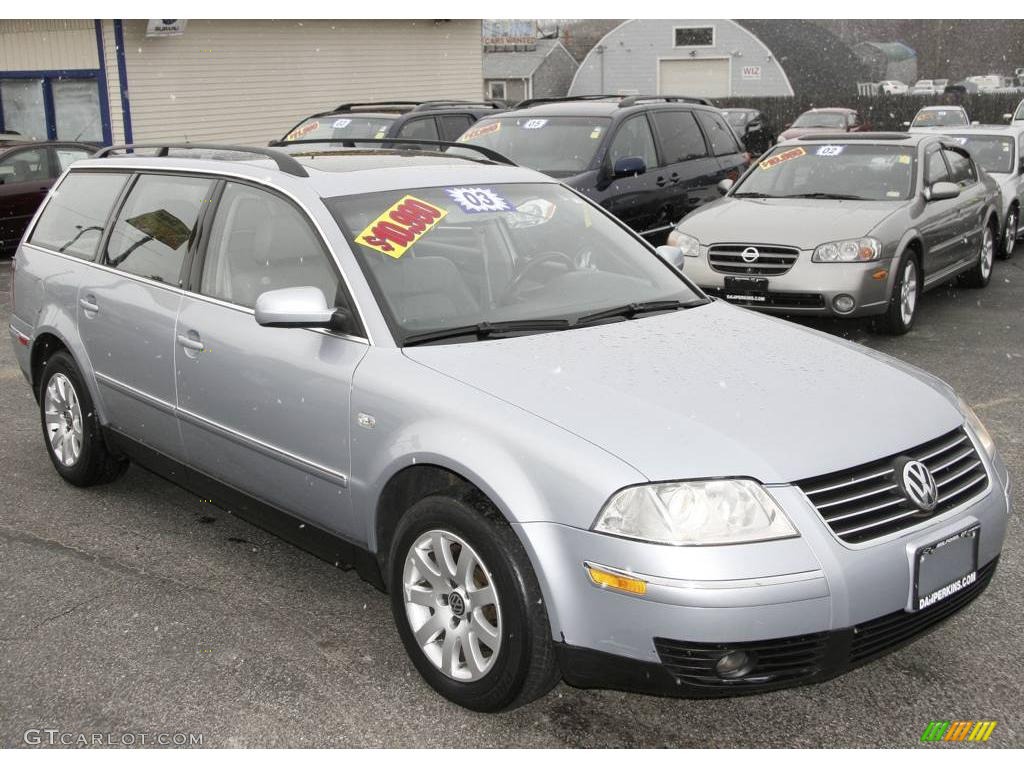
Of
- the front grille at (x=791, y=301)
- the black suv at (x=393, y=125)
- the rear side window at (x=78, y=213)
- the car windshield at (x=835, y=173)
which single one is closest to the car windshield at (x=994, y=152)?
the car windshield at (x=835, y=173)

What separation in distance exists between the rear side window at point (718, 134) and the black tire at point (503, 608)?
9.21 meters

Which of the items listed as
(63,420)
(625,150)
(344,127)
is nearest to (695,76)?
(344,127)

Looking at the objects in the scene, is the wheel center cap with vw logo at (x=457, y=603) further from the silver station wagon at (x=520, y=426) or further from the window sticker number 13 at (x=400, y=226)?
the window sticker number 13 at (x=400, y=226)

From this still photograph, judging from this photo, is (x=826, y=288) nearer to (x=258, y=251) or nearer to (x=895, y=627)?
(x=258, y=251)

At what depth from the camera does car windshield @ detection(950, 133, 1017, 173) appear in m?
13.3

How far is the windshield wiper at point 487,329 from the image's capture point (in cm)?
378

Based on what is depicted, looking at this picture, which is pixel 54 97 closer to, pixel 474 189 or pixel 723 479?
pixel 474 189

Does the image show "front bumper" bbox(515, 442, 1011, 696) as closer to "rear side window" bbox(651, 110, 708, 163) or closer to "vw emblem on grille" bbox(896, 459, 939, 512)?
"vw emblem on grille" bbox(896, 459, 939, 512)

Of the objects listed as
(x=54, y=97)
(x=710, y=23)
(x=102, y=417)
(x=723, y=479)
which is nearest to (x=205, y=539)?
(x=102, y=417)

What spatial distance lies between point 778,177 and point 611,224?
211 inches

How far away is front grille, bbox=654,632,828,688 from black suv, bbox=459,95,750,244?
22.8ft

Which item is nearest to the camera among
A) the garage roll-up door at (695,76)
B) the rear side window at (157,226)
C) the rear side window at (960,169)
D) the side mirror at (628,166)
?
the rear side window at (157,226)

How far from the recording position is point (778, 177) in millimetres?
9875

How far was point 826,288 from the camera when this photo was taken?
8289 mm
